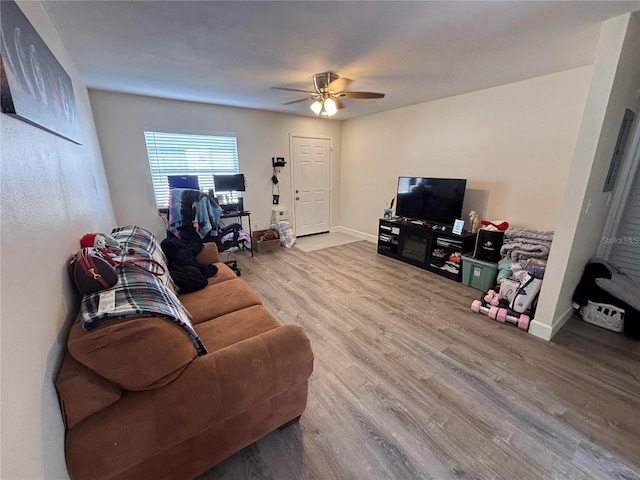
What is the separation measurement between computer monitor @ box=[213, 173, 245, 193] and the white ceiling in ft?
4.70

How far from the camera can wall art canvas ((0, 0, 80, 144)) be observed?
0.92m

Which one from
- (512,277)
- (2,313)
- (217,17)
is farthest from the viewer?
(512,277)

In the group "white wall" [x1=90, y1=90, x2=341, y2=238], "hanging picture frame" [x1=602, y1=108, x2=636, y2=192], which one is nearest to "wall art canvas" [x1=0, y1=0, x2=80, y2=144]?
"white wall" [x1=90, y1=90, x2=341, y2=238]

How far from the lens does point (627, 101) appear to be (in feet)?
6.73

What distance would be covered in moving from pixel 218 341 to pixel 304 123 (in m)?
4.52

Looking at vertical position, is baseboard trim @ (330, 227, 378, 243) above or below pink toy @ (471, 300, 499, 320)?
above

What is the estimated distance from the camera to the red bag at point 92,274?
111 centimetres

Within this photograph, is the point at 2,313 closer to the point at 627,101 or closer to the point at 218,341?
the point at 218,341

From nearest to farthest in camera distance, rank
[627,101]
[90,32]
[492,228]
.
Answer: [90,32], [627,101], [492,228]

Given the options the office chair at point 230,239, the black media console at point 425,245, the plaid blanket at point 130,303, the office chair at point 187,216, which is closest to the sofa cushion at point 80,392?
the plaid blanket at point 130,303

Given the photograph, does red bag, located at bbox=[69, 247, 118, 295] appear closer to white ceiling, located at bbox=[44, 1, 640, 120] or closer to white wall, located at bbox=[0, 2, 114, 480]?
white wall, located at bbox=[0, 2, 114, 480]

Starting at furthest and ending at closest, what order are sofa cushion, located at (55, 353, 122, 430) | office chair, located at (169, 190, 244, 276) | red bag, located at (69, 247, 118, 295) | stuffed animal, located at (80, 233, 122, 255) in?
office chair, located at (169, 190, 244, 276)
stuffed animal, located at (80, 233, 122, 255)
red bag, located at (69, 247, 118, 295)
sofa cushion, located at (55, 353, 122, 430)

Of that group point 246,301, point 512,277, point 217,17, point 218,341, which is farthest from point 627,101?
point 218,341

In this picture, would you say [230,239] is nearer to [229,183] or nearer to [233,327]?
[229,183]
